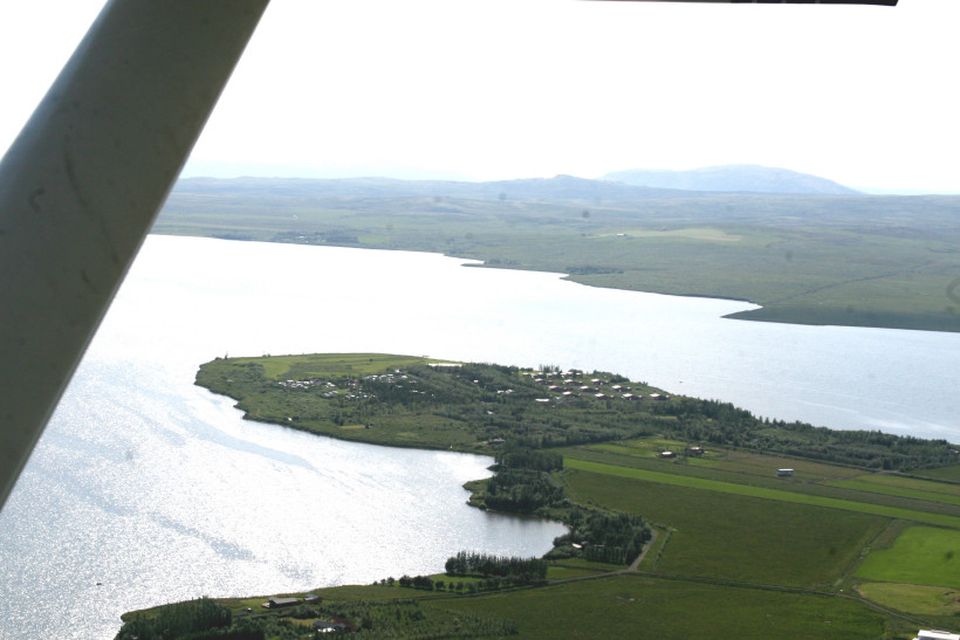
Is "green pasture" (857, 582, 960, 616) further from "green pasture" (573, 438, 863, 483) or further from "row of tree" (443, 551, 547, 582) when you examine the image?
"green pasture" (573, 438, 863, 483)

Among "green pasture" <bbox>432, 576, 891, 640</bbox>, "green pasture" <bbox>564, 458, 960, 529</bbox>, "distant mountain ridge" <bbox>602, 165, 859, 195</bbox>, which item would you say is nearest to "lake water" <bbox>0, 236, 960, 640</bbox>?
"green pasture" <bbox>432, 576, 891, 640</bbox>

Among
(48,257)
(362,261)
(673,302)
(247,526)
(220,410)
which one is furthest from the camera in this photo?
(362,261)

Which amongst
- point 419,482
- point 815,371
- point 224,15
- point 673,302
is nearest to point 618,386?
point 815,371

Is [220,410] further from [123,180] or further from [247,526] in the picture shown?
[123,180]

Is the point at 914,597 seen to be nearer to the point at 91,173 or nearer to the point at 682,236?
the point at 91,173

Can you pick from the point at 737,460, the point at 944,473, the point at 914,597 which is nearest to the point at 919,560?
the point at 914,597

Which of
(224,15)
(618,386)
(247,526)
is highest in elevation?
(224,15)
